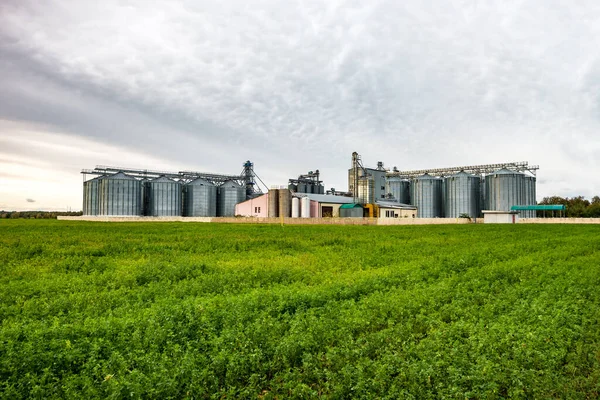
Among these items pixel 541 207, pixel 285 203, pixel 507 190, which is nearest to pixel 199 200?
pixel 285 203

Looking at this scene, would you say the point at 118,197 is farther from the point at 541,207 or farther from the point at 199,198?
the point at 541,207

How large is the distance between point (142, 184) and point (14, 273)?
8015 centimetres

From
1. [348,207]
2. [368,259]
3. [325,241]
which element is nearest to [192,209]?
[348,207]

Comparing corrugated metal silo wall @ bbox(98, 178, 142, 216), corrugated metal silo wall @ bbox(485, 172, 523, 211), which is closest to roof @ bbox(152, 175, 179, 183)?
corrugated metal silo wall @ bbox(98, 178, 142, 216)

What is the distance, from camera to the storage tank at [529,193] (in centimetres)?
8662

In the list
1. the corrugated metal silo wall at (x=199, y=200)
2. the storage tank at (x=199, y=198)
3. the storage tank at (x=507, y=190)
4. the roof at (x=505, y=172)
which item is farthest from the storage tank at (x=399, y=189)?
the corrugated metal silo wall at (x=199, y=200)

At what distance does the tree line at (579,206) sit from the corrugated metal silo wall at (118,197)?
111270 millimetres

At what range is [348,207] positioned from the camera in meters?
78.6

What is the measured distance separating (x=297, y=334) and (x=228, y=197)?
8852 cm

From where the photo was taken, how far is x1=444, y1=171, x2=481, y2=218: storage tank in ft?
300

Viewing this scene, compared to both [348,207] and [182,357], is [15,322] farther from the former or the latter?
[348,207]

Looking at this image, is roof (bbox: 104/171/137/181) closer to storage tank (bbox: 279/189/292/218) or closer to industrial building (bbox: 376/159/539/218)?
storage tank (bbox: 279/189/292/218)

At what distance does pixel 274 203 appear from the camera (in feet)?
255

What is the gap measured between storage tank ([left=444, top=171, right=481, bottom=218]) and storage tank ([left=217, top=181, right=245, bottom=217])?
1880 inches
